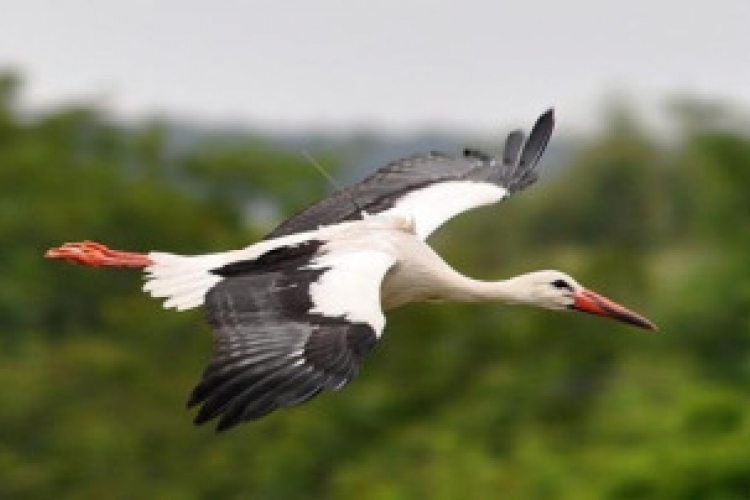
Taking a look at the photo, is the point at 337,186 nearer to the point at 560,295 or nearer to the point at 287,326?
the point at 560,295

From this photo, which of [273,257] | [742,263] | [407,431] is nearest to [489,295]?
[273,257]

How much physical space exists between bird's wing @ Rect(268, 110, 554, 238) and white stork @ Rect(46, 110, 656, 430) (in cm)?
1

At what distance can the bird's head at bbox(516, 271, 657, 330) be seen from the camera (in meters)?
14.3

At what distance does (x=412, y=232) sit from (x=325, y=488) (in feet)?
75.5

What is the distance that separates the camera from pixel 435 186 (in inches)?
586

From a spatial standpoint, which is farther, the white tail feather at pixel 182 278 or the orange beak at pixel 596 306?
the orange beak at pixel 596 306

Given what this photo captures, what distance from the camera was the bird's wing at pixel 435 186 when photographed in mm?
14156

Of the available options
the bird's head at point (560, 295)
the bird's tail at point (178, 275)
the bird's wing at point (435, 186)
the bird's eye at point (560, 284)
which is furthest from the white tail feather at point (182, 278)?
the bird's eye at point (560, 284)

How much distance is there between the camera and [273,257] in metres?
12.7

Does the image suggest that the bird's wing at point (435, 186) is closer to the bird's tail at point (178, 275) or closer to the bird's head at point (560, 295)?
the bird's head at point (560, 295)

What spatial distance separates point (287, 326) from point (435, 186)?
134 inches

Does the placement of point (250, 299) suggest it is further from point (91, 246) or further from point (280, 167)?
point (280, 167)

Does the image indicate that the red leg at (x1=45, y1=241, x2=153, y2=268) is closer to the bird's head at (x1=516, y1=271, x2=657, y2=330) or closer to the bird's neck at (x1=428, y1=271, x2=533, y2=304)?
the bird's neck at (x1=428, y1=271, x2=533, y2=304)

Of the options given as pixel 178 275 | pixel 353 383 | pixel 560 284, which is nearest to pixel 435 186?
pixel 560 284
